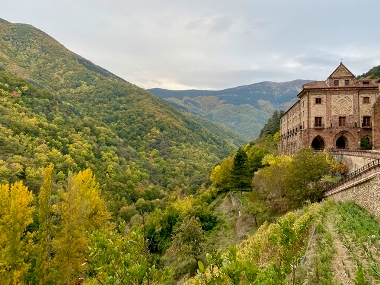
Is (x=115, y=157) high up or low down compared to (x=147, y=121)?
down

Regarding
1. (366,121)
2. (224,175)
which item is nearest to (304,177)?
(366,121)

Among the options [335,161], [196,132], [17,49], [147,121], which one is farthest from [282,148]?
[17,49]

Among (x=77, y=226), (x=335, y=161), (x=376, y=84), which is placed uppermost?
(x=376, y=84)

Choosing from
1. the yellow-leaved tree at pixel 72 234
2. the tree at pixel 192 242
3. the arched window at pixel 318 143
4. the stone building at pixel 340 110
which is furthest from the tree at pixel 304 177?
the arched window at pixel 318 143

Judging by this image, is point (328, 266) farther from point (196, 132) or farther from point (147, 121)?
point (196, 132)

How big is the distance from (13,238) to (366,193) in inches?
797

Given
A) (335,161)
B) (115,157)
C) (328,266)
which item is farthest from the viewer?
(115,157)

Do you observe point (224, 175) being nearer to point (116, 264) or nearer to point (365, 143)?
point (365, 143)

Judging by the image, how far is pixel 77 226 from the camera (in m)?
19.4

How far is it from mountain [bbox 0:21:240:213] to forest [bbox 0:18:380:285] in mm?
341

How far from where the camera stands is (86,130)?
209 feet

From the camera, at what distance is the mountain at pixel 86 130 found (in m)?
44.1

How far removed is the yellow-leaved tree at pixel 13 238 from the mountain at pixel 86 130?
15.5 meters

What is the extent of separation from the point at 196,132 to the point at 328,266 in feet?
341
